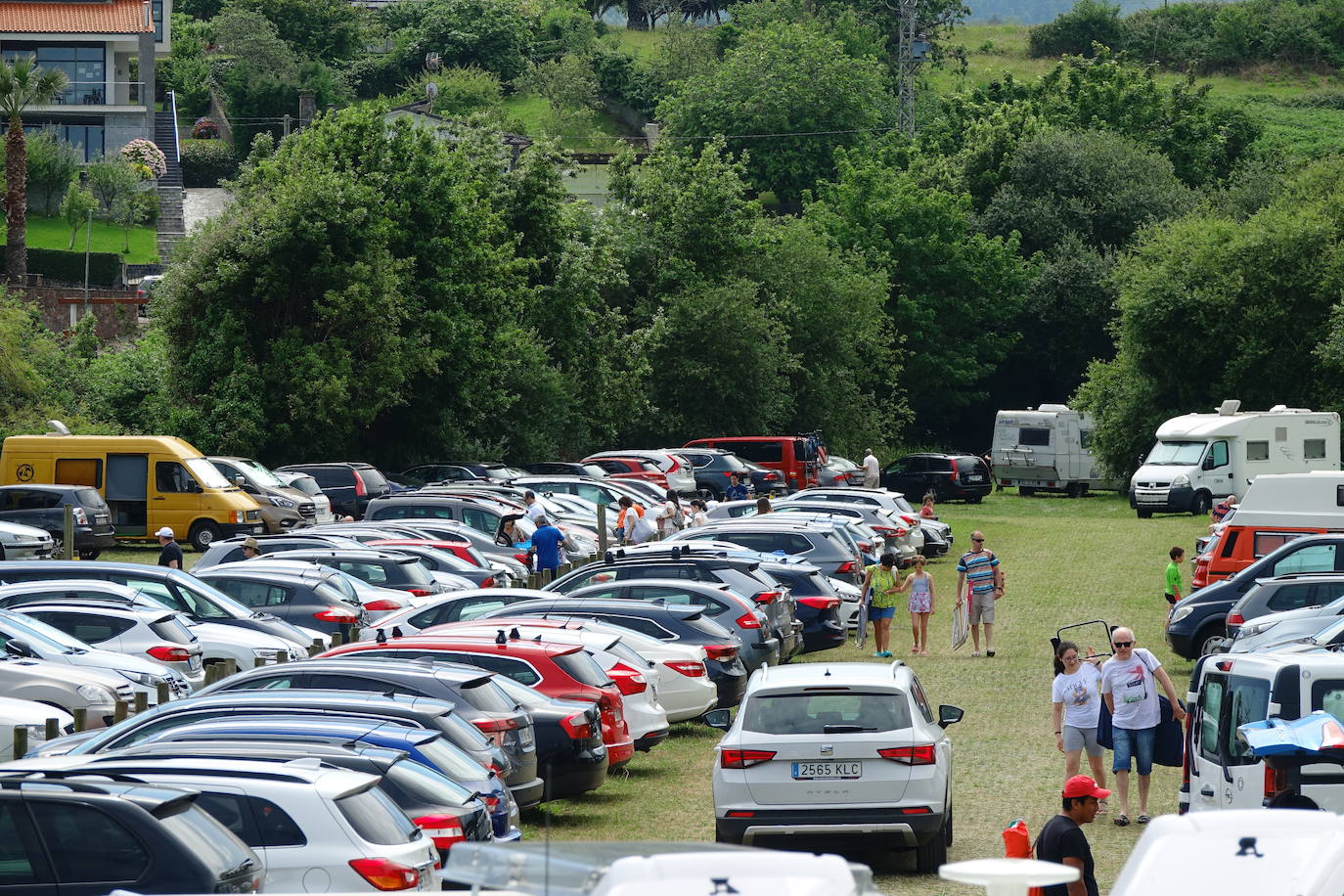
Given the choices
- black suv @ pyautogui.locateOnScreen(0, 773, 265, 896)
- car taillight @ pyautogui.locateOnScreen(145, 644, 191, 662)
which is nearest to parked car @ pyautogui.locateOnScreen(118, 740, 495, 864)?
black suv @ pyautogui.locateOnScreen(0, 773, 265, 896)

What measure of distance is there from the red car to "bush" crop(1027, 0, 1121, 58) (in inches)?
4946

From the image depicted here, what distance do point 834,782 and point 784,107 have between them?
283ft

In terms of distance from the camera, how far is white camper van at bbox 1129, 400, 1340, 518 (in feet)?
153

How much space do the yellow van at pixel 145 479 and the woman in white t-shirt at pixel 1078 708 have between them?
940 inches

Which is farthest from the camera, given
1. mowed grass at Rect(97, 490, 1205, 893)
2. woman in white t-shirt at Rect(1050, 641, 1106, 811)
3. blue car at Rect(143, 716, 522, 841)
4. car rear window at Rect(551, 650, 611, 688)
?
car rear window at Rect(551, 650, 611, 688)

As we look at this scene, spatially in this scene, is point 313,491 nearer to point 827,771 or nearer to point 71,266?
point 827,771

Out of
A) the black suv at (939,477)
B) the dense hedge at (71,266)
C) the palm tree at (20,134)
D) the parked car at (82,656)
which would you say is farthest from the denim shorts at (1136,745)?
the dense hedge at (71,266)

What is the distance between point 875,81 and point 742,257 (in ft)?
147

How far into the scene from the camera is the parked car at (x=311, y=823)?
8.82 meters

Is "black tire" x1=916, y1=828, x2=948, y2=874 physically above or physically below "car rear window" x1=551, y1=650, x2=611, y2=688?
below

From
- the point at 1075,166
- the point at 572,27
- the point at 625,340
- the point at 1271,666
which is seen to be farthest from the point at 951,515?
the point at 572,27

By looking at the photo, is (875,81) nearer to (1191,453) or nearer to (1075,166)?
(1075,166)

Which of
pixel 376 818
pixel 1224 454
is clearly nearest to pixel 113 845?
pixel 376 818

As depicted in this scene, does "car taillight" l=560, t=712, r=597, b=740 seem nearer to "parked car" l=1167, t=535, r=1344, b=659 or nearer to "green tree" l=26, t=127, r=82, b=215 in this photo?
"parked car" l=1167, t=535, r=1344, b=659
